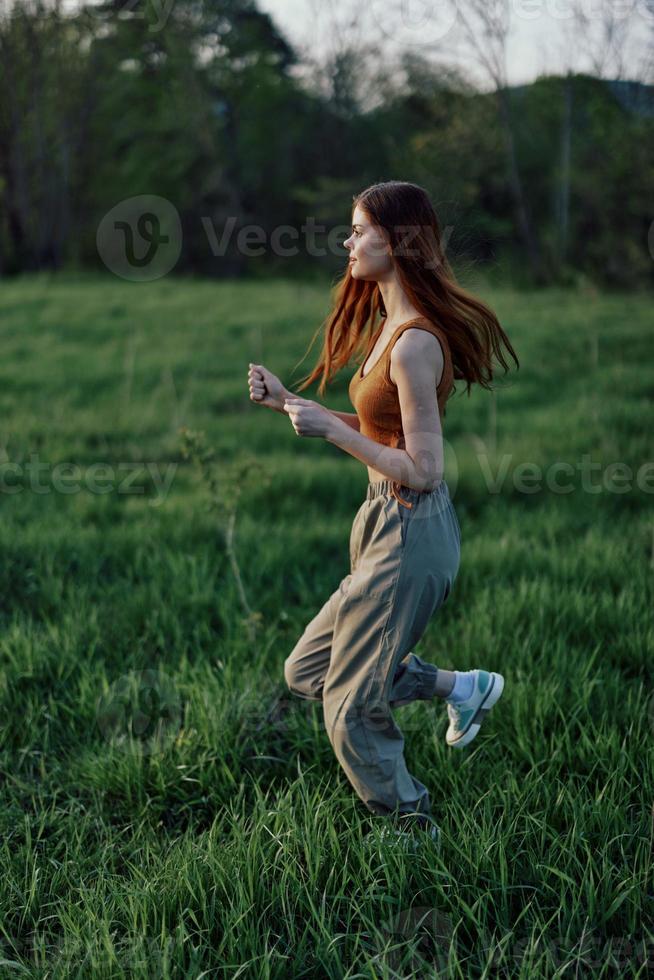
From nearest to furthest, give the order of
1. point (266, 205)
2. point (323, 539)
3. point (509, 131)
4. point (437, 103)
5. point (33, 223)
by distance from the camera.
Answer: point (323, 539) → point (509, 131) → point (437, 103) → point (33, 223) → point (266, 205)

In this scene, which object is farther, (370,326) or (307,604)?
(307,604)

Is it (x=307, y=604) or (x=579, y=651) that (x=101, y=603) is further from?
(x=579, y=651)

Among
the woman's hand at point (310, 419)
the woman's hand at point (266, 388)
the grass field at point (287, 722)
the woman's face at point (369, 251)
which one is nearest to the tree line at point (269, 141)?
the grass field at point (287, 722)

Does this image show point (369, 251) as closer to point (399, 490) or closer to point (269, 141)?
point (399, 490)

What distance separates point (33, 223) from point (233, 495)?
18060mm

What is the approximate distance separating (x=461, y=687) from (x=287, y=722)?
0.65 metres

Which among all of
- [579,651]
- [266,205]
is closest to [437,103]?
[266,205]

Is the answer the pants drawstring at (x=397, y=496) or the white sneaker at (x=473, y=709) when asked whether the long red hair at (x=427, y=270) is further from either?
the white sneaker at (x=473, y=709)

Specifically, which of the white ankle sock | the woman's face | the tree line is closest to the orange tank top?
the woman's face

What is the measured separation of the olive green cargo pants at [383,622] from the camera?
198 cm

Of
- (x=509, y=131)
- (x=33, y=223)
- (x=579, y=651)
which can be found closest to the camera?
(x=579, y=651)

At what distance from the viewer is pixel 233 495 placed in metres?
3.33

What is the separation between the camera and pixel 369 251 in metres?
→ 1.98

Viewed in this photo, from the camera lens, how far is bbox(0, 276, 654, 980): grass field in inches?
71.9
